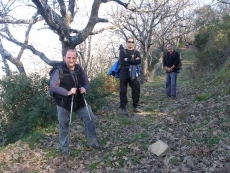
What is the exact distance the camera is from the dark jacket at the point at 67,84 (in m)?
5.71

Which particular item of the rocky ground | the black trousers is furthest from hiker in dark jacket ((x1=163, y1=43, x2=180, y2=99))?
the black trousers

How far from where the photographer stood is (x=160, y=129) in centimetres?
714

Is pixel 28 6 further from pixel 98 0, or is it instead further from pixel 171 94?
pixel 171 94

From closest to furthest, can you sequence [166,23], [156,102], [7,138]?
[7,138] → [156,102] → [166,23]

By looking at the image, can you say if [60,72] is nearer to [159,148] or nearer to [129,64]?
[159,148]

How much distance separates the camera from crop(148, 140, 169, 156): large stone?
559 centimetres

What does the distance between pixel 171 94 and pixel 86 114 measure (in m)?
5.66

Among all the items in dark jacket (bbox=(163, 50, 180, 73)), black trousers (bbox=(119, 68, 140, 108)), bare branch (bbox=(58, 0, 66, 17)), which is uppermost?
bare branch (bbox=(58, 0, 66, 17))

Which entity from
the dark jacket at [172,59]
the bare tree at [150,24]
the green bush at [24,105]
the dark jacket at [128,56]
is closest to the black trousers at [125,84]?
the dark jacket at [128,56]

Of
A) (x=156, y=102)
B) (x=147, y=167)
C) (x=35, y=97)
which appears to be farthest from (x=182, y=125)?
(x=35, y=97)

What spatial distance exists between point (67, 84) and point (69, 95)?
24cm

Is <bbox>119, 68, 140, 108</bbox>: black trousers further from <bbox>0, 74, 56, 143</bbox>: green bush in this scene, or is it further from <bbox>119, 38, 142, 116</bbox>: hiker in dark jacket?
<bbox>0, 74, 56, 143</bbox>: green bush

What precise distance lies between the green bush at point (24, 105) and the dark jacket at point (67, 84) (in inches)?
126

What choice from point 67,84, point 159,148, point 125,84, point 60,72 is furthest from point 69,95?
point 125,84
